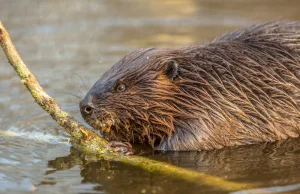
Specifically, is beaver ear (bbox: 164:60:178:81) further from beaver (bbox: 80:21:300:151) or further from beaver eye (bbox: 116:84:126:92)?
beaver eye (bbox: 116:84:126:92)

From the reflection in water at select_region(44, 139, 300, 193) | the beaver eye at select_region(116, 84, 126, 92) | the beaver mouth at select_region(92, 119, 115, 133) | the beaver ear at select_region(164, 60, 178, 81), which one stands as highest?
the beaver ear at select_region(164, 60, 178, 81)

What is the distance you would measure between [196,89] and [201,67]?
0.21m

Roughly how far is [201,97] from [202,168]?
75 cm

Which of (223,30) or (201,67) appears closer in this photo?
(201,67)

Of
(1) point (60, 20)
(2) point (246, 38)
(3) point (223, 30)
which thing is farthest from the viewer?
(1) point (60, 20)

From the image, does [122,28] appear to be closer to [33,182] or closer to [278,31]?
[278,31]

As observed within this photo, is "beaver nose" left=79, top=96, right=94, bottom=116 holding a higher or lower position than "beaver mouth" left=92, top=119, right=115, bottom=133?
higher

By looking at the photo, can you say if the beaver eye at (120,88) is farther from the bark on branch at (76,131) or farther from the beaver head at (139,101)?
the bark on branch at (76,131)

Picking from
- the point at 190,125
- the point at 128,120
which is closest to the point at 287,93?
the point at 190,125

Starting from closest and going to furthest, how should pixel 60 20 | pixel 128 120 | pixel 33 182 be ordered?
pixel 33 182 → pixel 128 120 → pixel 60 20

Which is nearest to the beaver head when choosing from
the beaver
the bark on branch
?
the beaver

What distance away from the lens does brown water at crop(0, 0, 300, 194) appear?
543cm

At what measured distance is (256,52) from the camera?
645cm

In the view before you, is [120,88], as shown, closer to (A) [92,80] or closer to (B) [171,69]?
(B) [171,69]
